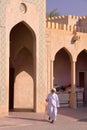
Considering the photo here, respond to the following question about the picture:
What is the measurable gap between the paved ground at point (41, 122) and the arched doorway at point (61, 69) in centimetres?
492

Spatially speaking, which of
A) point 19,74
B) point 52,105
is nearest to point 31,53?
point 19,74

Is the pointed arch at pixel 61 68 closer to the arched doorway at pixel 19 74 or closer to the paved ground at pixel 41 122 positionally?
the arched doorway at pixel 19 74

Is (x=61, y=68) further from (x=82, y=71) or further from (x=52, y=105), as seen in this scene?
(x=52, y=105)

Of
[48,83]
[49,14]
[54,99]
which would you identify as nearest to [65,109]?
[48,83]

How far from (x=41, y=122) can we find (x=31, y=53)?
5206mm

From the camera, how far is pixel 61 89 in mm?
20375

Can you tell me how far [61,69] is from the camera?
831 inches

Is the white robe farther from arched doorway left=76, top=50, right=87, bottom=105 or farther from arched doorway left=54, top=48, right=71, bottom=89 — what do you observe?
arched doorway left=76, top=50, right=87, bottom=105

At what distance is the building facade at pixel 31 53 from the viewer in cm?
1501

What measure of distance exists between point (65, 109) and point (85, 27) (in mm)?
5778

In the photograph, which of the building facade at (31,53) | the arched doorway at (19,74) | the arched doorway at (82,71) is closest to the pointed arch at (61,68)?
the building facade at (31,53)

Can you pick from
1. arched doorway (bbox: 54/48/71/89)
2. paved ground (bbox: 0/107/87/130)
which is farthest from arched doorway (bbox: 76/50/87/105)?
paved ground (bbox: 0/107/87/130)

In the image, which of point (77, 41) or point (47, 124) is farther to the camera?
point (77, 41)

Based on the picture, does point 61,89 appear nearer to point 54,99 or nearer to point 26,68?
point 26,68
